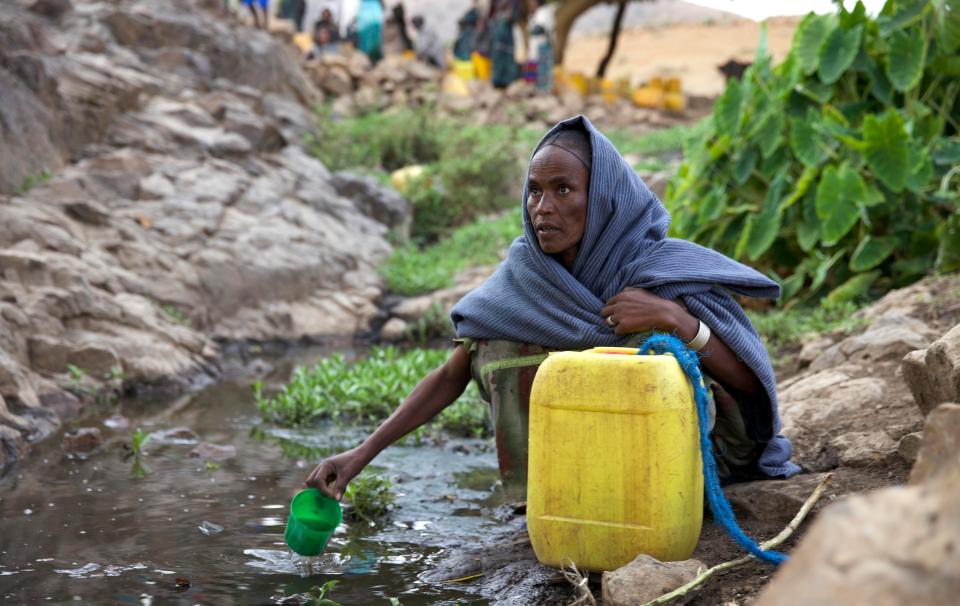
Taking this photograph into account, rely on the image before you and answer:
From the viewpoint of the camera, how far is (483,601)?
264 cm

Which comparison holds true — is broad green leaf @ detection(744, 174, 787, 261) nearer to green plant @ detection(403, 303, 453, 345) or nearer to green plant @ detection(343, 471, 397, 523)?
green plant @ detection(403, 303, 453, 345)

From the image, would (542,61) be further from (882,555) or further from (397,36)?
(882,555)

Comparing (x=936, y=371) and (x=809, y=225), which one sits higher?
(x=936, y=371)

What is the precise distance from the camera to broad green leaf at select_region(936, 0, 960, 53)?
18.2ft

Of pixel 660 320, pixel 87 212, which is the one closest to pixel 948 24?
pixel 660 320

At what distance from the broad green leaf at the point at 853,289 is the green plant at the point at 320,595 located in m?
4.21

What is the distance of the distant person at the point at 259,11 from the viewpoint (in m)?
18.6

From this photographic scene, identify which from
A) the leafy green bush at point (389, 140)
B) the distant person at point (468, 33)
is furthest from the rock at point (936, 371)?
the distant person at point (468, 33)

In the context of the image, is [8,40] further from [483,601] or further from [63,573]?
[483,601]

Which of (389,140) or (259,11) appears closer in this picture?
(389,140)

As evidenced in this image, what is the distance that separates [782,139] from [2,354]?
4801 mm

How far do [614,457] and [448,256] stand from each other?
8.52 metres

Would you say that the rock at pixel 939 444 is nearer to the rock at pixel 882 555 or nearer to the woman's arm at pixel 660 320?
the rock at pixel 882 555

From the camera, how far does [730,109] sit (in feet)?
22.7
